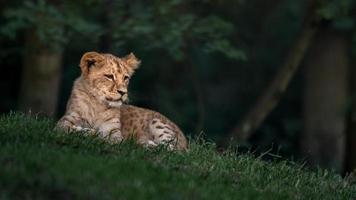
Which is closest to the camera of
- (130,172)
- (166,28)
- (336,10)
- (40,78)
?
(130,172)

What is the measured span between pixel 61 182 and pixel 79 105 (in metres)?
3.19

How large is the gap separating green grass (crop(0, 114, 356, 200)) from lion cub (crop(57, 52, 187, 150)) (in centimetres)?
66

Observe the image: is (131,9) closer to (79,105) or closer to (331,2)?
(331,2)

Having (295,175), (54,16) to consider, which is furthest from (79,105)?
(54,16)

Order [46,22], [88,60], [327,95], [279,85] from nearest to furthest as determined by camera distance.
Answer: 1. [88,60]
2. [46,22]
3. [279,85]
4. [327,95]

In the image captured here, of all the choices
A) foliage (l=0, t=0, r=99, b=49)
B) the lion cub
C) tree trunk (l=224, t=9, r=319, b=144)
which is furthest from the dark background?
the lion cub

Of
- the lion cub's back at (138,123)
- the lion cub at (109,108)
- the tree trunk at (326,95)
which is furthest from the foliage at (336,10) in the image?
the lion cub at (109,108)

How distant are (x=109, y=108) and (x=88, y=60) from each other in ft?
1.81

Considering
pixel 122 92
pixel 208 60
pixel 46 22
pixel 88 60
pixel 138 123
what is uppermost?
pixel 88 60

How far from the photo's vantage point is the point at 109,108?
1235cm

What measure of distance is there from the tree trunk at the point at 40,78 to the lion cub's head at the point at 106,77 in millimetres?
6236

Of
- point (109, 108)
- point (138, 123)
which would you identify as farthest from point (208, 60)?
point (109, 108)

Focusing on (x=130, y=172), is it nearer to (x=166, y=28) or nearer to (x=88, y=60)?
(x=88, y=60)

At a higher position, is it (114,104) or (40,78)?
(114,104)
